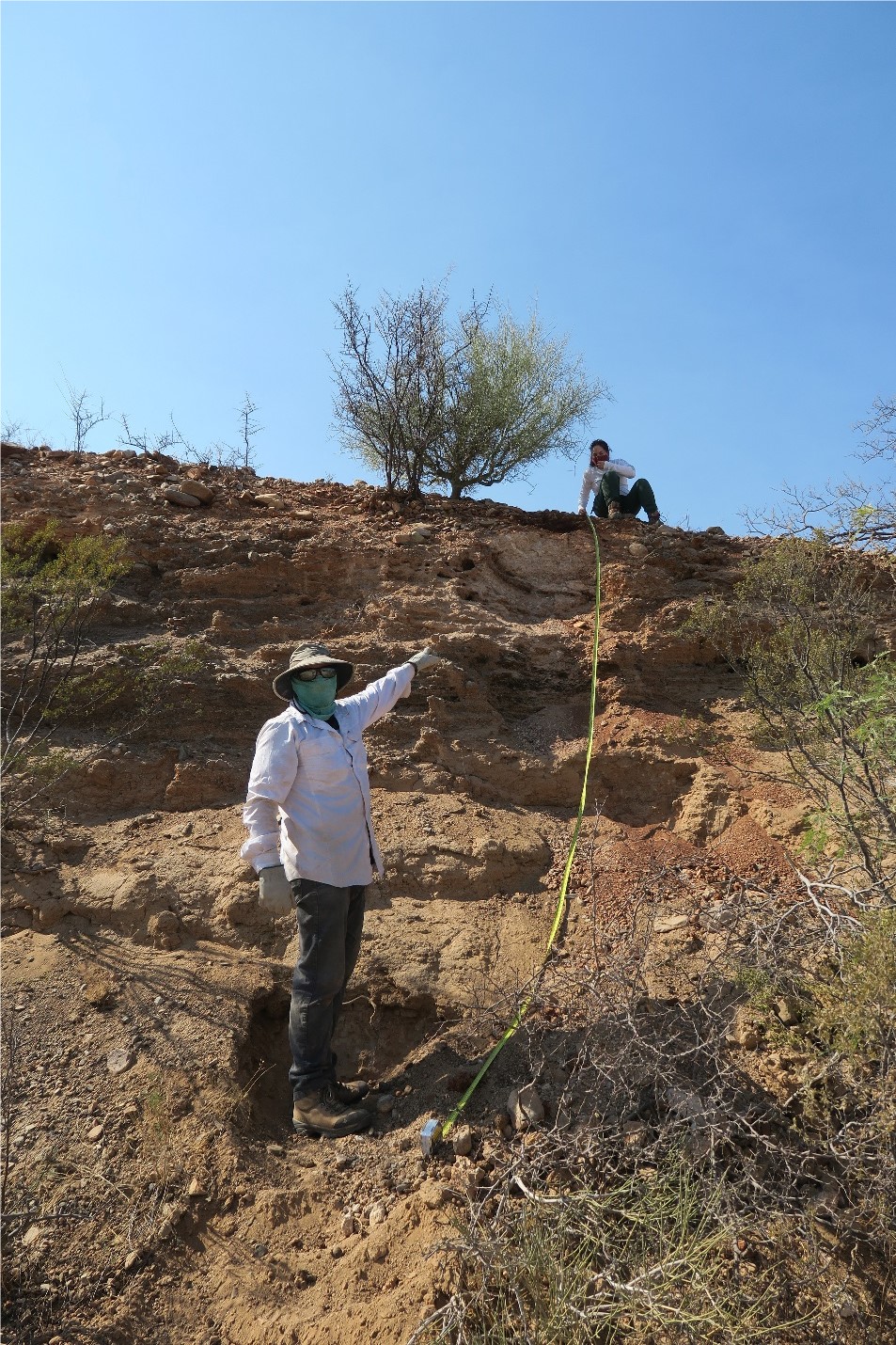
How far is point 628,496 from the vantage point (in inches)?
307

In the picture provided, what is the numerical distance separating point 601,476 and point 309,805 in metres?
4.98

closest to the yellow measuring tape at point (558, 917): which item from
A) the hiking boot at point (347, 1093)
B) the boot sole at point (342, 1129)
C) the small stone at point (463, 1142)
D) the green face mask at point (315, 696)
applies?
the small stone at point (463, 1142)

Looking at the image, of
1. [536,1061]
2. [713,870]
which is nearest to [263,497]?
[713,870]

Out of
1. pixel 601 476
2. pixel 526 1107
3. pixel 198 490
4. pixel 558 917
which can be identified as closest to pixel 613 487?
pixel 601 476

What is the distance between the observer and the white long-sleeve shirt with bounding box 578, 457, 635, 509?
7684mm

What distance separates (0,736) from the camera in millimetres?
4805

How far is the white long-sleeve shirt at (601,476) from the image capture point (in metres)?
7.68

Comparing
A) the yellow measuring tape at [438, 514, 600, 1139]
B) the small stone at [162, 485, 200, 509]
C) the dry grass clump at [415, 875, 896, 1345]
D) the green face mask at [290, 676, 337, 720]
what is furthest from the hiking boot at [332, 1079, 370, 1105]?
the small stone at [162, 485, 200, 509]

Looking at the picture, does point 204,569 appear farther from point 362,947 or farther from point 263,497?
point 362,947

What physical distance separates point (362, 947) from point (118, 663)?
7.80ft

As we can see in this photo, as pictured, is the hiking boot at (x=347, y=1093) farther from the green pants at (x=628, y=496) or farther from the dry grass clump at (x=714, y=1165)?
the green pants at (x=628, y=496)

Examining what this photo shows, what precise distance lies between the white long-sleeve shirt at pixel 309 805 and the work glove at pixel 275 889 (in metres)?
0.04

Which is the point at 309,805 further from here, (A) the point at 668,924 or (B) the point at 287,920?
(A) the point at 668,924

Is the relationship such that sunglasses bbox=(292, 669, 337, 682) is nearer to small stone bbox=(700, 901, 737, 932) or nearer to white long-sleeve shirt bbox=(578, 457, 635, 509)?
small stone bbox=(700, 901, 737, 932)
